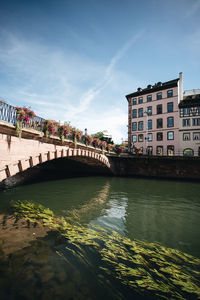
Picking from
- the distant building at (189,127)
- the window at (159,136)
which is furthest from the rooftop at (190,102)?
the window at (159,136)

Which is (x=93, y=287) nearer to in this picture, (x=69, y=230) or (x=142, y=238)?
(x=69, y=230)

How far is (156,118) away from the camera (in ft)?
106

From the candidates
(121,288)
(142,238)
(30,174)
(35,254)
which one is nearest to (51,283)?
(35,254)

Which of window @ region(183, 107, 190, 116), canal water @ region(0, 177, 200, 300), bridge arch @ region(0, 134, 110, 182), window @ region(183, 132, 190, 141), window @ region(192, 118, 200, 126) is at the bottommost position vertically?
canal water @ region(0, 177, 200, 300)

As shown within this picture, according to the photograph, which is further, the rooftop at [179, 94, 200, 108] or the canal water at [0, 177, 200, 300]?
the rooftop at [179, 94, 200, 108]

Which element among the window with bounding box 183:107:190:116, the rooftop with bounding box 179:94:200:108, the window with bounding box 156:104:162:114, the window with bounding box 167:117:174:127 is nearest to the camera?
the rooftop with bounding box 179:94:200:108

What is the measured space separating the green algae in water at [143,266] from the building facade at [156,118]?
81.2ft

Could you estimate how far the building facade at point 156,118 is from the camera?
2989cm

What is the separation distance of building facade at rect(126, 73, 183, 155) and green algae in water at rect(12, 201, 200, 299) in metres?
24.7

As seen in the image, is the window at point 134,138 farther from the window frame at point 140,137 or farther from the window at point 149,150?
the window at point 149,150

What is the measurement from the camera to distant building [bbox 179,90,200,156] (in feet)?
90.6

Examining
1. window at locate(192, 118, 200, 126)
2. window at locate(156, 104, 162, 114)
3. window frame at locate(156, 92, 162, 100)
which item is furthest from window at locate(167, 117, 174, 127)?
window frame at locate(156, 92, 162, 100)

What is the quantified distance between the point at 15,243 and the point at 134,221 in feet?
13.3

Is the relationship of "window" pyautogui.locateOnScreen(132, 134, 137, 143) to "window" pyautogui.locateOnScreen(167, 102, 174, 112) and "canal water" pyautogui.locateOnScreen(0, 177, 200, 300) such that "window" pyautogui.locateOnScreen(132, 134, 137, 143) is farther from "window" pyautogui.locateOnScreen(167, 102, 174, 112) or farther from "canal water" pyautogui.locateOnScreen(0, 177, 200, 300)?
"canal water" pyautogui.locateOnScreen(0, 177, 200, 300)
